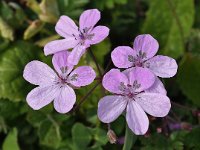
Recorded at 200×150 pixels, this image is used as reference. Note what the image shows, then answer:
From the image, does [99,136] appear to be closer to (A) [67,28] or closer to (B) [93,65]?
→ (B) [93,65]

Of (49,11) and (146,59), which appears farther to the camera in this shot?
(49,11)

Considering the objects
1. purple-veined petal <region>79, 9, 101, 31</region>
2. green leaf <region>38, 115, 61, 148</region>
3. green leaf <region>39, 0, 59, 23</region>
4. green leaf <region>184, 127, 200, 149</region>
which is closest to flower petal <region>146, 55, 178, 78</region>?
purple-veined petal <region>79, 9, 101, 31</region>

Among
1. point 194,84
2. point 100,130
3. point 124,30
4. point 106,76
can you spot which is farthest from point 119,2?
point 106,76

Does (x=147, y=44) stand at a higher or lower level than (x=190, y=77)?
higher

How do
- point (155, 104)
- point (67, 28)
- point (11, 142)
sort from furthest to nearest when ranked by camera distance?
point (11, 142)
point (67, 28)
point (155, 104)

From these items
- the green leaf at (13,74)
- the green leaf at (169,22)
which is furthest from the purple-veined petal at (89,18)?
the green leaf at (169,22)

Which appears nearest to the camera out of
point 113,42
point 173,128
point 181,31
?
point 173,128

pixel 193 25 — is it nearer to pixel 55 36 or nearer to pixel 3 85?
pixel 55 36

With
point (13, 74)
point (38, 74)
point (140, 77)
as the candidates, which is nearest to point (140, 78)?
point (140, 77)

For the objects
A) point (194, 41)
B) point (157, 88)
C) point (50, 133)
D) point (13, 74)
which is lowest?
point (194, 41)
